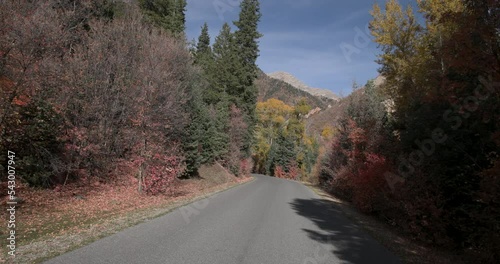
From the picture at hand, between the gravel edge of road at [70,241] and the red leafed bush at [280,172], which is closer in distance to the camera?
the gravel edge of road at [70,241]

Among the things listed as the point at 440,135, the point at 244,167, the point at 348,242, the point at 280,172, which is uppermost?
the point at 440,135

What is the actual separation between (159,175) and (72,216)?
7.05 metres

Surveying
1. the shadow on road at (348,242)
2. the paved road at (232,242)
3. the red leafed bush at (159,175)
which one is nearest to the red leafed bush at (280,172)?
the red leafed bush at (159,175)

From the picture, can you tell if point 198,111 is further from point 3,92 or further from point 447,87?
point 447,87

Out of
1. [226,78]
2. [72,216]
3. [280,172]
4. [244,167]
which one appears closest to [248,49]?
[226,78]

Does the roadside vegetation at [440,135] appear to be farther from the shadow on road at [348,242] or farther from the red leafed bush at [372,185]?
the shadow on road at [348,242]

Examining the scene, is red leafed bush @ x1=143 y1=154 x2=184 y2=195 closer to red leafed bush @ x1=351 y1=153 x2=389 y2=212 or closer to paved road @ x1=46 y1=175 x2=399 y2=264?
paved road @ x1=46 y1=175 x2=399 y2=264

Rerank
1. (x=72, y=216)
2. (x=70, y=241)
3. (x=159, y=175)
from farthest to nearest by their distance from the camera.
Result: (x=159, y=175)
(x=72, y=216)
(x=70, y=241)

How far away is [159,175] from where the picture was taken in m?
18.2

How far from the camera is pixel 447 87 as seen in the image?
34.0 ft

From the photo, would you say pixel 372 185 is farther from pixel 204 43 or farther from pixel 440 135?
pixel 204 43

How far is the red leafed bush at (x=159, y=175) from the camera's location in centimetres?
1798

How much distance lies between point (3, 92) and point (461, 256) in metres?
16.3

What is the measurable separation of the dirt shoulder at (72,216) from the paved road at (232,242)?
0.54 metres
